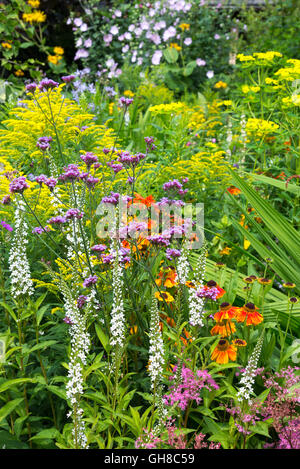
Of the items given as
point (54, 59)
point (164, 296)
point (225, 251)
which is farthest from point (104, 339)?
point (54, 59)

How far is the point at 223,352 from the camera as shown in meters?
1.91

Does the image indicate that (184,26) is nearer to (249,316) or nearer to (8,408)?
(249,316)

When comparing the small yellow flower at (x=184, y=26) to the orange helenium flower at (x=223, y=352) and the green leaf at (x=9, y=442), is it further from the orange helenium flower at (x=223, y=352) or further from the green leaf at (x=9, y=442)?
the green leaf at (x=9, y=442)

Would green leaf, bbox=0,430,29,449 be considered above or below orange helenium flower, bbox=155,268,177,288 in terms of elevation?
below

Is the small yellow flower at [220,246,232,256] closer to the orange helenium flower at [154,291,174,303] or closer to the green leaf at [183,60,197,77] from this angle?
the orange helenium flower at [154,291,174,303]

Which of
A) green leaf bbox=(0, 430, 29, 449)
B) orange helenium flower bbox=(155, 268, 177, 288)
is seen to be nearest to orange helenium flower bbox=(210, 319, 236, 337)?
orange helenium flower bbox=(155, 268, 177, 288)

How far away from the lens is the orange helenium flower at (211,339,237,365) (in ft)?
6.22

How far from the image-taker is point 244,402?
1.72 m

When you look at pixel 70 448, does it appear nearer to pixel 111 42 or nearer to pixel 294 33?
pixel 294 33

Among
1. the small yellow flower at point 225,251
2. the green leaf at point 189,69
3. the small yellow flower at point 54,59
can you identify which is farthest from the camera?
the small yellow flower at point 54,59

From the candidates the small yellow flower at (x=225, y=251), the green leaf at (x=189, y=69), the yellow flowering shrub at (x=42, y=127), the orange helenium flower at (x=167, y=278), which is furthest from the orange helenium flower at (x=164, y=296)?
the green leaf at (x=189, y=69)

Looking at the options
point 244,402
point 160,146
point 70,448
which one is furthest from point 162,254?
point 160,146

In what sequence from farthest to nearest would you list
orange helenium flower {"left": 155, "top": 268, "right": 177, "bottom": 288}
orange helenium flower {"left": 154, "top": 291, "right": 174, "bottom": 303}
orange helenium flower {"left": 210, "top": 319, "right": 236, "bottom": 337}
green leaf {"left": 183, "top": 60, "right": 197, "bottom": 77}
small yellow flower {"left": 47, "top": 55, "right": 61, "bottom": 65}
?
small yellow flower {"left": 47, "top": 55, "right": 61, "bottom": 65} < green leaf {"left": 183, "top": 60, "right": 197, "bottom": 77} < orange helenium flower {"left": 155, "top": 268, "right": 177, "bottom": 288} < orange helenium flower {"left": 154, "top": 291, "right": 174, "bottom": 303} < orange helenium flower {"left": 210, "top": 319, "right": 236, "bottom": 337}

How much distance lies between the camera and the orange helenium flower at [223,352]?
190 cm
